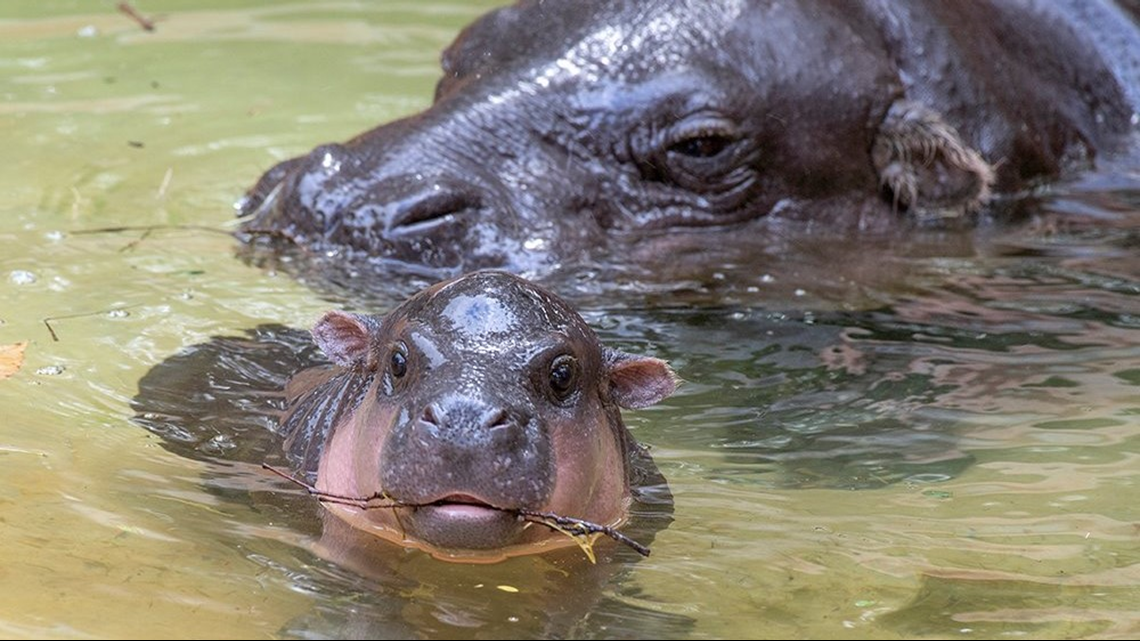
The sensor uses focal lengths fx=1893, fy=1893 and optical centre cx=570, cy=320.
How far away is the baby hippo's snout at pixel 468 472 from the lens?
387 cm

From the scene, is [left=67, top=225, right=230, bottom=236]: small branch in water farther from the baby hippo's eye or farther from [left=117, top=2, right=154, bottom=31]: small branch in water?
[left=117, top=2, right=154, bottom=31]: small branch in water

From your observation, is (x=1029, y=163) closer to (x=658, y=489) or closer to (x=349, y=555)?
(x=658, y=489)

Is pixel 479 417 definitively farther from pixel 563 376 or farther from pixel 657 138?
pixel 657 138

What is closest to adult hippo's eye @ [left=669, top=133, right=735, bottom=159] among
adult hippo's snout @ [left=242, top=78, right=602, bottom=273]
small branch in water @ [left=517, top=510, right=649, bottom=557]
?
adult hippo's snout @ [left=242, top=78, right=602, bottom=273]

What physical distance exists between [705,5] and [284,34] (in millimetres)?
4326

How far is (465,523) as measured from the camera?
12.8 feet

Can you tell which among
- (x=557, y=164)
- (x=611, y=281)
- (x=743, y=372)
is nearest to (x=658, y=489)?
(x=743, y=372)

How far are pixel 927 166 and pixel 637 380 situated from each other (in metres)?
3.63

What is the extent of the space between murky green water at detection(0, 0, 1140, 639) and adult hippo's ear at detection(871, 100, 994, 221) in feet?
0.82

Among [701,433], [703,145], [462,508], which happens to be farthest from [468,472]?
[703,145]

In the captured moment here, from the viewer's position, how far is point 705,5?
7406 millimetres

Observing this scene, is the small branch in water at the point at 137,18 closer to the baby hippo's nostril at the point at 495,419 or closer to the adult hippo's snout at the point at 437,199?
the adult hippo's snout at the point at 437,199

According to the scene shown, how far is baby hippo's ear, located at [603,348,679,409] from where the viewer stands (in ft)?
14.9

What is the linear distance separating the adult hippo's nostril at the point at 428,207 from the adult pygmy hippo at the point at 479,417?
2.05m
